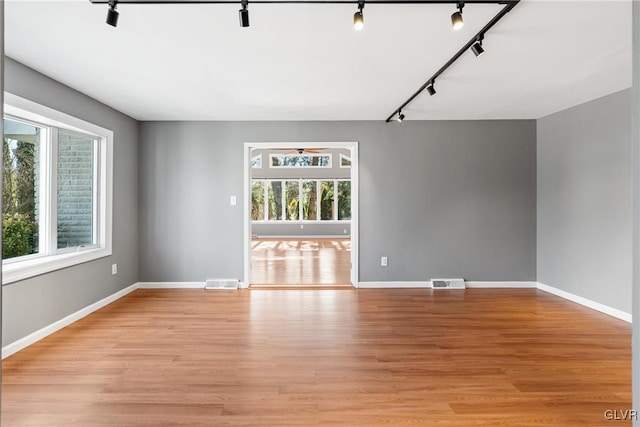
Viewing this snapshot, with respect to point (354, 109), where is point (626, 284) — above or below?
below

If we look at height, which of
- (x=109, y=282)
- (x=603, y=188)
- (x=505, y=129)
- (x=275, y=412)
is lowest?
(x=275, y=412)

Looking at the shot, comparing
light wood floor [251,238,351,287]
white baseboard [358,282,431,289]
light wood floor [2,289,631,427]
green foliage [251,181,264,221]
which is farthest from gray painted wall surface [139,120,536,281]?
green foliage [251,181,264,221]

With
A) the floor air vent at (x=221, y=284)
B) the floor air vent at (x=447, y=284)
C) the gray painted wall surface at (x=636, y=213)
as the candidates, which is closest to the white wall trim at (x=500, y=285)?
the floor air vent at (x=447, y=284)

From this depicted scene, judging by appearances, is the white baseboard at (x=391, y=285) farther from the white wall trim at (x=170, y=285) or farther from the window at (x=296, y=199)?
the window at (x=296, y=199)

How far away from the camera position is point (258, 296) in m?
4.75

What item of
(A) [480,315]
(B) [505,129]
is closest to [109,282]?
(A) [480,315]

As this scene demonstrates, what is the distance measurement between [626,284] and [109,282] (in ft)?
19.4

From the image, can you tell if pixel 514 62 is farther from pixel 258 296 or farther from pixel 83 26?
pixel 258 296

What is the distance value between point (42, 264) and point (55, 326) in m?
0.65

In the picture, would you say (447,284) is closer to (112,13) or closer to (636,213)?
(636,213)

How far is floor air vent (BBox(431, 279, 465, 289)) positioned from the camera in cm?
512

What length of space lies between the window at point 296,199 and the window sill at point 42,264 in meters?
8.39

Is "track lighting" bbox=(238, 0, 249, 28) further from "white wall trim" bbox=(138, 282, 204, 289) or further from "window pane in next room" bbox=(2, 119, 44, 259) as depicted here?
"white wall trim" bbox=(138, 282, 204, 289)

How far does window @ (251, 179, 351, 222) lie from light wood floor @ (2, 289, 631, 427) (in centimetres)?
837
